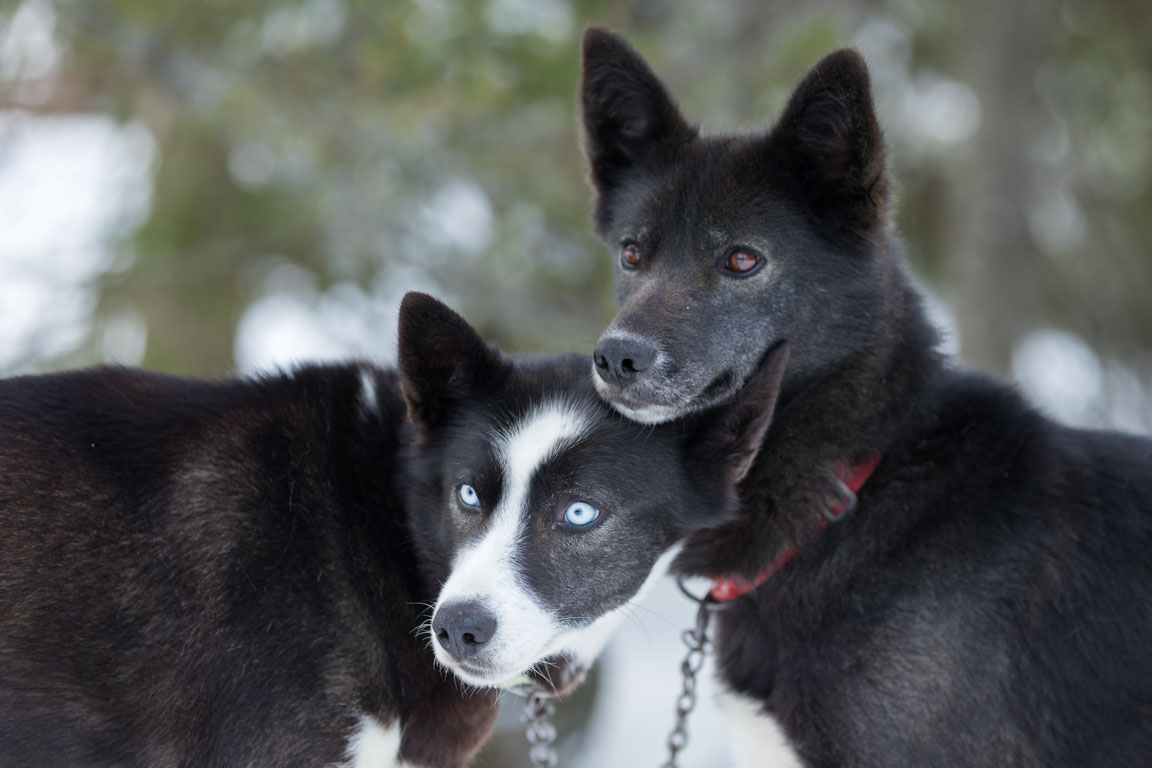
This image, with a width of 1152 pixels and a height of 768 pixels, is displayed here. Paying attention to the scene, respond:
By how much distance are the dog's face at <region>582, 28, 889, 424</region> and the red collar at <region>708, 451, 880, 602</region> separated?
31 centimetres

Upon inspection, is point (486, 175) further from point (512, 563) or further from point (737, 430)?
point (512, 563)

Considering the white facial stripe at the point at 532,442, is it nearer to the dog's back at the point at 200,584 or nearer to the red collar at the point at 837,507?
the dog's back at the point at 200,584

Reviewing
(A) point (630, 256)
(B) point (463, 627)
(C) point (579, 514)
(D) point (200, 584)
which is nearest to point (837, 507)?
(C) point (579, 514)

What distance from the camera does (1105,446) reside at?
11.0ft

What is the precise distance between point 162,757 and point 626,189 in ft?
7.18

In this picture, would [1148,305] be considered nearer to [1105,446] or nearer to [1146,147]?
[1146,147]

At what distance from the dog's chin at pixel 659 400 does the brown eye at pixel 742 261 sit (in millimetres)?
327

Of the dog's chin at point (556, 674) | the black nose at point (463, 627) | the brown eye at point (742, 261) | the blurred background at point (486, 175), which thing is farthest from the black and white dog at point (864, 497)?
the blurred background at point (486, 175)

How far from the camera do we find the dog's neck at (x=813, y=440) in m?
3.31

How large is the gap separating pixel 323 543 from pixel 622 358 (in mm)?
928

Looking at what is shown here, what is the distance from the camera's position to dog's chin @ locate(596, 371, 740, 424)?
310cm

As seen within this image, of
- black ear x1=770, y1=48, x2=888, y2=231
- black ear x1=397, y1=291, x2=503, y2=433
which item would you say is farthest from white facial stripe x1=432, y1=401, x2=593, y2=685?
black ear x1=770, y1=48, x2=888, y2=231

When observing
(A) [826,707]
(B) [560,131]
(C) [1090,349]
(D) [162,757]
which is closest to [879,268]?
(A) [826,707]

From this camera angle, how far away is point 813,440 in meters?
3.34
